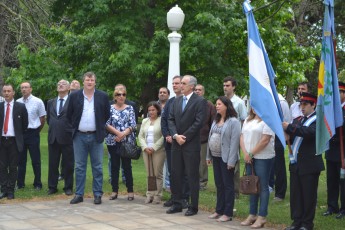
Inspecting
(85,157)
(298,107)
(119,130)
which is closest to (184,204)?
(119,130)

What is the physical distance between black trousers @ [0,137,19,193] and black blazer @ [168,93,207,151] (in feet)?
10.2

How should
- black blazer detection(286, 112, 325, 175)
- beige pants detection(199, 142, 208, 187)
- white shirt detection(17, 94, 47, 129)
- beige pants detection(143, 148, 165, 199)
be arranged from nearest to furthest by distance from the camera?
black blazer detection(286, 112, 325, 175), beige pants detection(143, 148, 165, 199), beige pants detection(199, 142, 208, 187), white shirt detection(17, 94, 47, 129)

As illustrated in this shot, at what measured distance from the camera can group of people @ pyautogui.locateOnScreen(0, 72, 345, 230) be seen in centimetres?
888

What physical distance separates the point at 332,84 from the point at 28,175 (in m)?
9.06

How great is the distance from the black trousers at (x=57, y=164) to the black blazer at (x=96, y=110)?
5.02 feet

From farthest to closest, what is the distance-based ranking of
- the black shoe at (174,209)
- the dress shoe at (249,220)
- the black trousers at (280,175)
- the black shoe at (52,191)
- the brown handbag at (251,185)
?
the black shoe at (52,191) → the black trousers at (280,175) → the black shoe at (174,209) → the dress shoe at (249,220) → the brown handbag at (251,185)

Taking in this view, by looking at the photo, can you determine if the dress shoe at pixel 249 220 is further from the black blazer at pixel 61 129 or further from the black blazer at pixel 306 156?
the black blazer at pixel 61 129

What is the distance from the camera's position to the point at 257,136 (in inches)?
366

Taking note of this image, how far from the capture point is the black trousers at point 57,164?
1233 centimetres

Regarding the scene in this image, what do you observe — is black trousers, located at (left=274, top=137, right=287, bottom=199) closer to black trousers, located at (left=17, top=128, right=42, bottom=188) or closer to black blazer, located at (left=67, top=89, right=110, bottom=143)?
black blazer, located at (left=67, top=89, right=110, bottom=143)

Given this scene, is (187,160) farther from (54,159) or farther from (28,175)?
(28,175)

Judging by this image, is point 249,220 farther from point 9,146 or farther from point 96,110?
point 9,146

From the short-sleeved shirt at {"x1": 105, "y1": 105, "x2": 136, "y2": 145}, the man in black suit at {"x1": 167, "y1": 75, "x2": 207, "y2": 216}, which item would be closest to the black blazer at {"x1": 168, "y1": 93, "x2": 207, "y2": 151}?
the man in black suit at {"x1": 167, "y1": 75, "x2": 207, "y2": 216}

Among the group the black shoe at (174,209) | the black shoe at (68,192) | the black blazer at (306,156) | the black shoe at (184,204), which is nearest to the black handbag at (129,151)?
the black shoe at (184,204)
